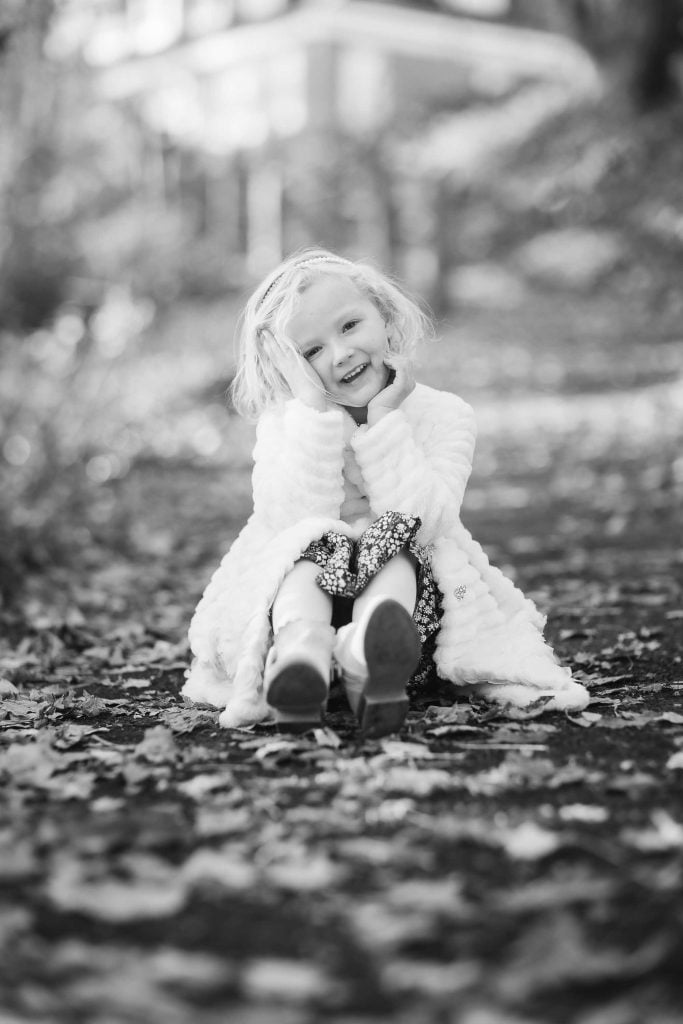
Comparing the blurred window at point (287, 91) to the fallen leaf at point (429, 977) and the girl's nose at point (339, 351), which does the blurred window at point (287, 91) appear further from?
the fallen leaf at point (429, 977)

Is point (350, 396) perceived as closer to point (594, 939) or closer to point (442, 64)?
point (594, 939)

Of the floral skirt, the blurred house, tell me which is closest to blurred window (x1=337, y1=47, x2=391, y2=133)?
the blurred house

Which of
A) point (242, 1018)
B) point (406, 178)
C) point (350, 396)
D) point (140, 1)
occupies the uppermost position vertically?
point (140, 1)

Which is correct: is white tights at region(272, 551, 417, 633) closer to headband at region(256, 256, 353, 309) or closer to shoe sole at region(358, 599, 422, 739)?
shoe sole at region(358, 599, 422, 739)

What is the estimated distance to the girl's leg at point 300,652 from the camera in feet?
9.24

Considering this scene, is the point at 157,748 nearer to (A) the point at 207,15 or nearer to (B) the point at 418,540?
(B) the point at 418,540

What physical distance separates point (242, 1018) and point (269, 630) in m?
1.53

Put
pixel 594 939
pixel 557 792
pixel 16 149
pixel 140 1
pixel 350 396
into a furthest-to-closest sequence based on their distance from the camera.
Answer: pixel 140 1 < pixel 16 149 < pixel 350 396 < pixel 557 792 < pixel 594 939

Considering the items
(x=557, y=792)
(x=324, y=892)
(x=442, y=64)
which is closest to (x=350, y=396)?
(x=557, y=792)

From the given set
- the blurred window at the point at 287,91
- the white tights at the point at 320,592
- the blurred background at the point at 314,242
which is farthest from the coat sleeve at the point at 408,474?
the blurred window at the point at 287,91

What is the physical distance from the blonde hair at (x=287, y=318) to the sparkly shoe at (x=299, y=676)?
0.83 metres

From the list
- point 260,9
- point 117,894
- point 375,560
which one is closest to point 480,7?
point 260,9

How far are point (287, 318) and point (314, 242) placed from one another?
1691 centimetres

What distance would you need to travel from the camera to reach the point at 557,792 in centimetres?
250
